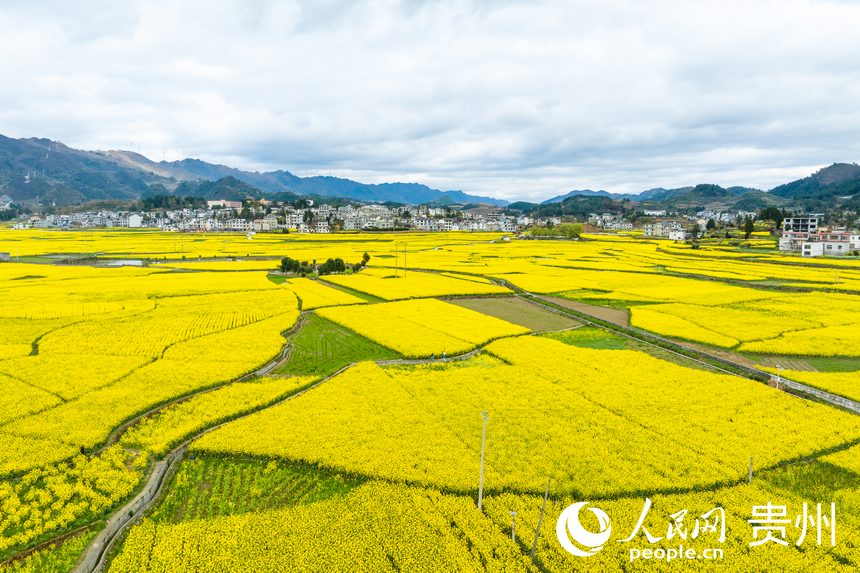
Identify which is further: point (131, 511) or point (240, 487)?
point (240, 487)

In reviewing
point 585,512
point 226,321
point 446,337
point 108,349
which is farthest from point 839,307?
point 108,349

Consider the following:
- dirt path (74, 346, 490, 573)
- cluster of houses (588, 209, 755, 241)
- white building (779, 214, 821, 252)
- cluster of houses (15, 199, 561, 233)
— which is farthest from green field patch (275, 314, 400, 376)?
cluster of houses (15, 199, 561, 233)

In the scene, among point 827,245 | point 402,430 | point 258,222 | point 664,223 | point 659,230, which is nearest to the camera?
point 402,430

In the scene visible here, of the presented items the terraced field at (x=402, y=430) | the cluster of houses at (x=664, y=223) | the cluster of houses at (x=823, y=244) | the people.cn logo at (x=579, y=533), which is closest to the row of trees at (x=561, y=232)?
the cluster of houses at (x=664, y=223)

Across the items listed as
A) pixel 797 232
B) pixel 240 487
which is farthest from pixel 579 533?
pixel 797 232

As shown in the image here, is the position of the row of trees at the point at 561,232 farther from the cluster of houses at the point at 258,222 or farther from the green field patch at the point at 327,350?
the green field patch at the point at 327,350

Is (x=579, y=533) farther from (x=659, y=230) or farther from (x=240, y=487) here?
(x=659, y=230)

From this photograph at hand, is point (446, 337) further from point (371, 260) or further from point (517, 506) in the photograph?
point (371, 260)

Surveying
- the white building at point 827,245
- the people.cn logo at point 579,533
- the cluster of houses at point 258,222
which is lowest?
the people.cn logo at point 579,533

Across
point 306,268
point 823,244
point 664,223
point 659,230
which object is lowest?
→ point 306,268
